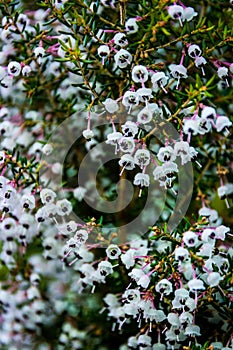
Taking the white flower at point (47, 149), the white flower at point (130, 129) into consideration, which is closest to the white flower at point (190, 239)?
the white flower at point (130, 129)

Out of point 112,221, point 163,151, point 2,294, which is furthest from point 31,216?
point 163,151

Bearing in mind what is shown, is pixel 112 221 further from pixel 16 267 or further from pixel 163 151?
pixel 163 151

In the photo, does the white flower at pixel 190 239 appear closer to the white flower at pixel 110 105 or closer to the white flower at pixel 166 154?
the white flower at pixel 166 154

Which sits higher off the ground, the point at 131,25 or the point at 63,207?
the point at 131,25

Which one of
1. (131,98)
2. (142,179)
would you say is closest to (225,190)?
(142,179)

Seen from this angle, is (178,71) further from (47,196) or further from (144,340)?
(144,340)

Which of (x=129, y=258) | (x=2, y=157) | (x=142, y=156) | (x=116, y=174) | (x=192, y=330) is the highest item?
(x=116, y=174)

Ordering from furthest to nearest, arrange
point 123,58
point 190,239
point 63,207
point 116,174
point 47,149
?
point 116,174, point 47,149, point 63,207, point 123,58, point 190,239

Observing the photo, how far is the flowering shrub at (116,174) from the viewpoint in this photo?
46.6 inches

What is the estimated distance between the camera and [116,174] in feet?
5.71

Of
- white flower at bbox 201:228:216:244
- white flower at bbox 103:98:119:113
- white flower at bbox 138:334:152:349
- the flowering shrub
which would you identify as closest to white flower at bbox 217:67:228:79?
the flowering shrub

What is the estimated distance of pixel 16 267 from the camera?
1.78 metres

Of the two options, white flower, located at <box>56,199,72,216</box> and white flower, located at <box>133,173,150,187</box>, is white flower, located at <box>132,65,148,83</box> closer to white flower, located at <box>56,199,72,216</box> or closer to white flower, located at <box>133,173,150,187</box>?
white flower, located at <box>133,173,150,187</box>

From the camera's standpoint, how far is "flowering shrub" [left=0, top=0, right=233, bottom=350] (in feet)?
3.89
